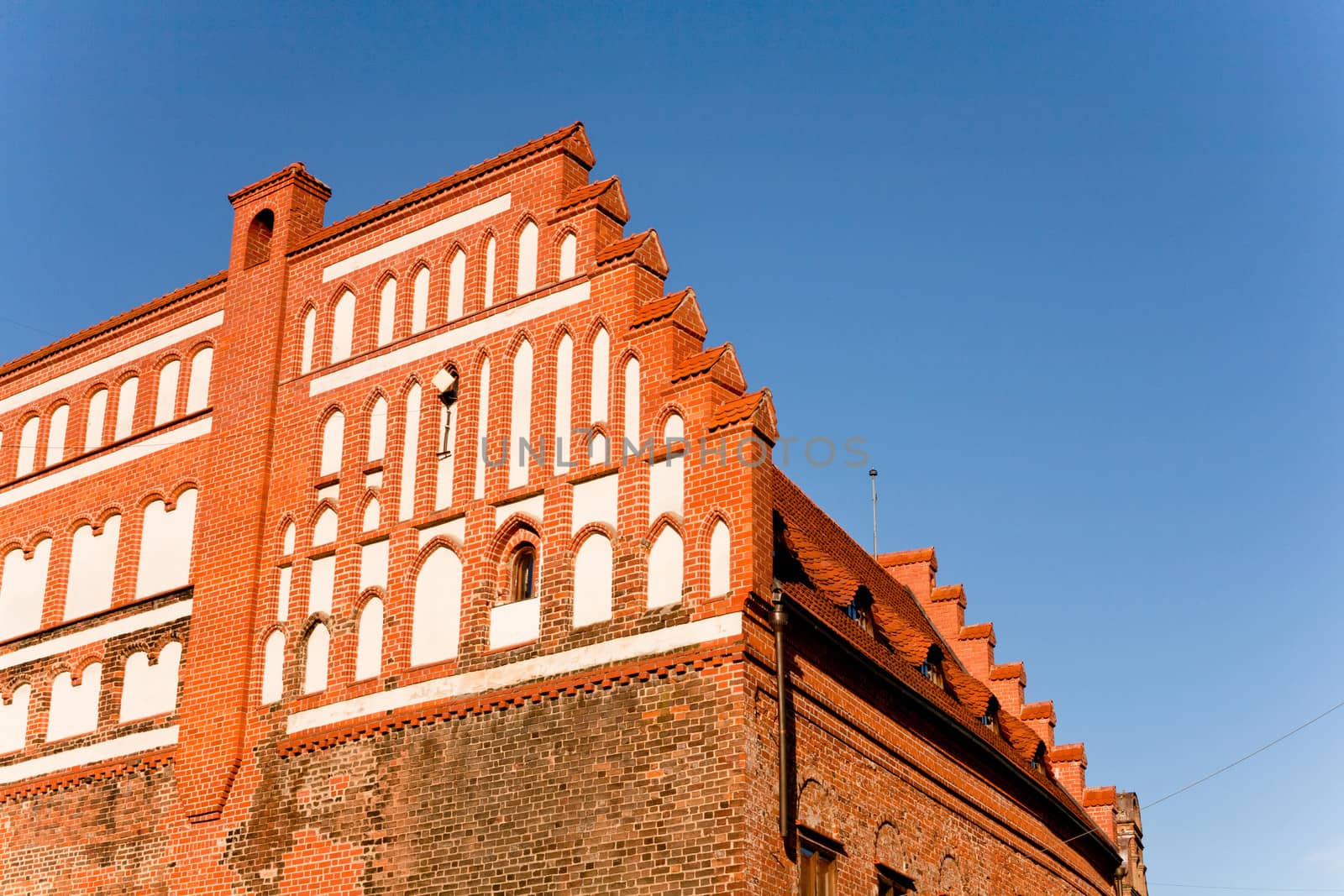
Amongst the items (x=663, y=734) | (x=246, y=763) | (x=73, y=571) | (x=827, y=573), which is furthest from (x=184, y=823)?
(x=827, y=573)

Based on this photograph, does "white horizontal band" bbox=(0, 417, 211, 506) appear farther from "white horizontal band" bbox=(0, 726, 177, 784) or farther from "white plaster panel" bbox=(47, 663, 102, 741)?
"white horizontal band" bbox=(0, 726, 177, 784)

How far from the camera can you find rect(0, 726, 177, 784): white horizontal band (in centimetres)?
2314

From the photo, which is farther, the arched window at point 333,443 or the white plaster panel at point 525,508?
the arched window at point 333,443

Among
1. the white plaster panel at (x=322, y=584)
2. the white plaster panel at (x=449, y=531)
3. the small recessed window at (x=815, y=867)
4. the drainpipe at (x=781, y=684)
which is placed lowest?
the small recessed window at (x=815, y=867)

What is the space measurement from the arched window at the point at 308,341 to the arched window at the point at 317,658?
4.14 metres

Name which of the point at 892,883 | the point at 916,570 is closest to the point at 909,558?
the point at 916,570

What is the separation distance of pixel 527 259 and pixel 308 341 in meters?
4.09

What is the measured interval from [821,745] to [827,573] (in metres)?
2.87

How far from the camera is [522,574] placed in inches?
814

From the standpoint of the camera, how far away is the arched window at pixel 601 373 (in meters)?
20.6

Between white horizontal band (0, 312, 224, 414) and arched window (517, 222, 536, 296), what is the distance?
5863 mm

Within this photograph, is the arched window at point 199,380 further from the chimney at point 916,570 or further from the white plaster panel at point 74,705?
the chimney at point 916,570

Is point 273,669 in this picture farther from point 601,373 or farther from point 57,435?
point 57,435

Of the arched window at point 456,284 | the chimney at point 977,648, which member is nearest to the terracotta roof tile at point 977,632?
the chimney at point 977,648
